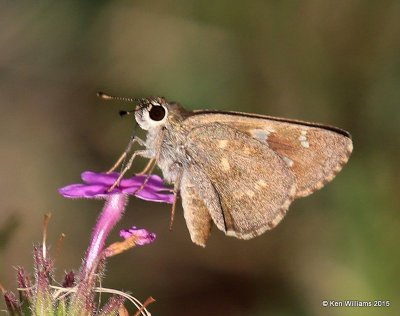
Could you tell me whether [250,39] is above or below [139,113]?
above

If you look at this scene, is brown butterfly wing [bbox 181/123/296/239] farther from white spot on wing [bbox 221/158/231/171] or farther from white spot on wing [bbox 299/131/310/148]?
white spot on wing [bbox 299/131/310/148]

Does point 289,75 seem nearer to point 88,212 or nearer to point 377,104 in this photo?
point 377,104

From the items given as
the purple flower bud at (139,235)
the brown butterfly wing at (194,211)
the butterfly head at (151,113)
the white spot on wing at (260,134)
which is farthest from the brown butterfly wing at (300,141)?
the purple flower bud at (139,235)

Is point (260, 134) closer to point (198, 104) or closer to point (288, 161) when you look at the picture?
point (288, 161)

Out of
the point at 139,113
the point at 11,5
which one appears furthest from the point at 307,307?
the point at 11,5

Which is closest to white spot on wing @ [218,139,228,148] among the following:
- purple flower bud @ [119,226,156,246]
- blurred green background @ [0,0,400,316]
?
purple flower bud @ [119,226,156,246]

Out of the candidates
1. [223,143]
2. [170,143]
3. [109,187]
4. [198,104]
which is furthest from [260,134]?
[198,104]
